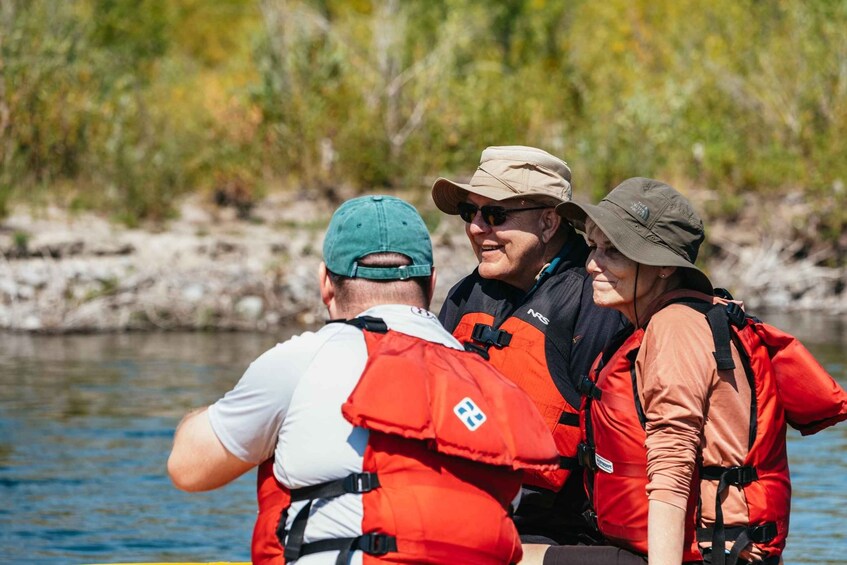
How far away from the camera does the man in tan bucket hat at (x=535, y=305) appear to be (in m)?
3.45

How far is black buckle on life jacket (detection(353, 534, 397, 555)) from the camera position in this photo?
7.73 feet

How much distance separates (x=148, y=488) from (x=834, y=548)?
361 centimetres

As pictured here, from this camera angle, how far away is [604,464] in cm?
310

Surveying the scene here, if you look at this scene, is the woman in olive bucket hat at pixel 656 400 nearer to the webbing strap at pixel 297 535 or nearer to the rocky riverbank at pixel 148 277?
the webbing strap at pixel 297 535

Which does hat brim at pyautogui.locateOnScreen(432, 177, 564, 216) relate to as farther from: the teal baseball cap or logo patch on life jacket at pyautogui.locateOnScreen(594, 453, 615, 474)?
the teal baseball cap

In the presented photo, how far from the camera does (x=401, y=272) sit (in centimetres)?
254

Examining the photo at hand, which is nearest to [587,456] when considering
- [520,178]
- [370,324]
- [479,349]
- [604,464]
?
[604,464]

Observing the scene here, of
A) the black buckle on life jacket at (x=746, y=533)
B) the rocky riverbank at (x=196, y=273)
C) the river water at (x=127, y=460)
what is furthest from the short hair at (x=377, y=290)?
the rocky riverbank at (x=196, y=273)

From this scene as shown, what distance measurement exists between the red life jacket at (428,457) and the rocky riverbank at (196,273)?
39.5ft

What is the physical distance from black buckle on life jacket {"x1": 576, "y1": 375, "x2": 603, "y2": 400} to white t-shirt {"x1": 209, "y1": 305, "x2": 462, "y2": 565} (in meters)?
0.85

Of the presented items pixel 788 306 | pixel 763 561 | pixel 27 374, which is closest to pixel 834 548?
pixel 763 561

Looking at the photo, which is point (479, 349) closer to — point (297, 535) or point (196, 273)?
point (297, 535)

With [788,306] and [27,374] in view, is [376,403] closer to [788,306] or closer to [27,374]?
[27,374]

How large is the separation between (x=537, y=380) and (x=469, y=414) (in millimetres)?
1074
